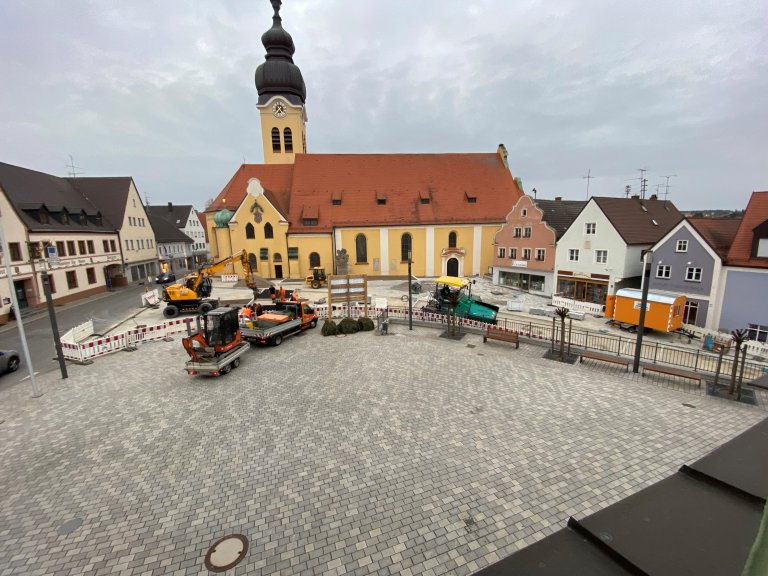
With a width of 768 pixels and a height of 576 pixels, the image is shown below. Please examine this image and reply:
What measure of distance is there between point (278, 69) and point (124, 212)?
22.8 metres

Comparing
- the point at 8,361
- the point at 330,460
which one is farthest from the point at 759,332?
the point at 8,361

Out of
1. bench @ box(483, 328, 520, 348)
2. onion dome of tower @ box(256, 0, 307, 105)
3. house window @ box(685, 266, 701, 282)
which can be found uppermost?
onion dome of tower @ box(256, 0, 307, 105)

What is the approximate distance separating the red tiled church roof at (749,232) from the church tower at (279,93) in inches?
1519

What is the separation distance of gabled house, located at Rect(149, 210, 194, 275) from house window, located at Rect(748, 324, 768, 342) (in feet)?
177

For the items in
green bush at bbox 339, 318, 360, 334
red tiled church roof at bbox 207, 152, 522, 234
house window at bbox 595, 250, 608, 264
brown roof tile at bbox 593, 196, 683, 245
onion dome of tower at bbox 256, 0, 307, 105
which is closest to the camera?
green bush at bbox 339, 318, 360, 334

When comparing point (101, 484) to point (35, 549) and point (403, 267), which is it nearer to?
point (35, 549)

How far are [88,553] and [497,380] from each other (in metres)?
11.2

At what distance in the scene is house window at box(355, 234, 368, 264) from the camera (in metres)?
38.0

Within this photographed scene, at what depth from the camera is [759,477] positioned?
2.80 meters

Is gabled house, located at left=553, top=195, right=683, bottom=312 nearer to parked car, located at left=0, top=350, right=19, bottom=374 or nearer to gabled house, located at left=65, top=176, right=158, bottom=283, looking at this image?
parked car, located at left=0, top=350, right=19, bottom=374

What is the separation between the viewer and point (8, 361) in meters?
14.9

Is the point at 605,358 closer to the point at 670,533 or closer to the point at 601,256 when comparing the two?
the point at 670,533

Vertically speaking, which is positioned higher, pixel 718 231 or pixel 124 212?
pixel 124 212

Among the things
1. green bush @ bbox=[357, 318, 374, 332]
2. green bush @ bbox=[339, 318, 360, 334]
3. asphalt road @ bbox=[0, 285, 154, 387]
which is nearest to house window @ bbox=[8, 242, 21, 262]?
asphalt road @ bbox=[0, 285, 154, 387]
